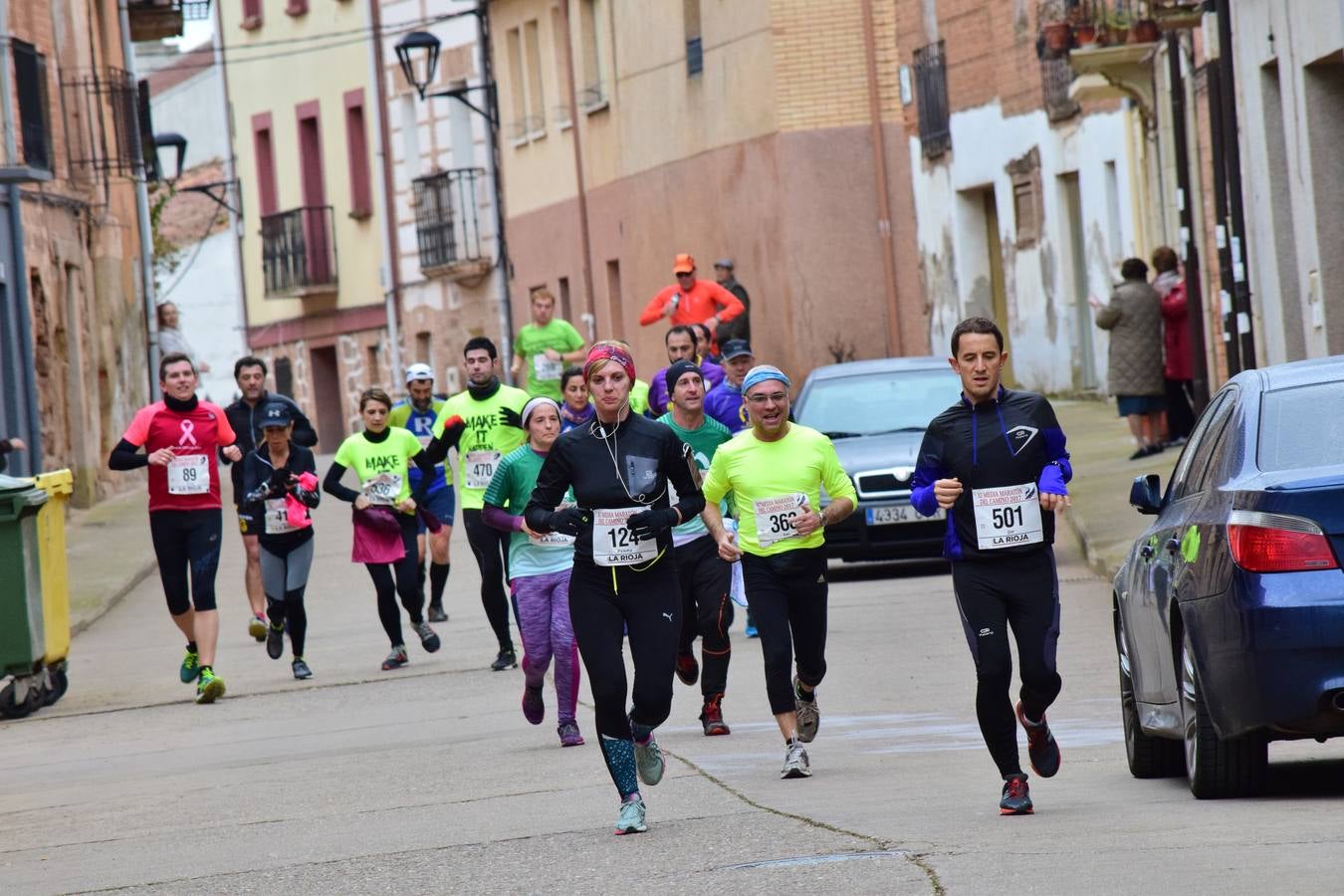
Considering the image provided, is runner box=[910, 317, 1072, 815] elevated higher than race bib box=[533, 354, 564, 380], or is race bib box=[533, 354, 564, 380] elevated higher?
race bib box=[533, 354, 564, 380]

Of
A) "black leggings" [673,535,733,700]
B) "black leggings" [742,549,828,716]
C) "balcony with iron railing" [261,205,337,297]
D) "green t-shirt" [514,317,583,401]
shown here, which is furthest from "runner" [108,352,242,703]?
"balcony with iron railing" [261,205,337,297]

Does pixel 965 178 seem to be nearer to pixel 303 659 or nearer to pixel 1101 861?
pixel 303 659

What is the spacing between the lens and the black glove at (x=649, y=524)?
9578 millimetres

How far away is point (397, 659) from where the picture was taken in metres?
16.8

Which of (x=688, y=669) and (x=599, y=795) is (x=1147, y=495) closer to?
(x=599, y=795)

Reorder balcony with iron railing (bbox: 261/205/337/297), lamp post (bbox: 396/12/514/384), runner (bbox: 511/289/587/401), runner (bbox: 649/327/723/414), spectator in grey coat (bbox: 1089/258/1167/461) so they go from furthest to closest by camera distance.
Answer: balcony with iron railing (bbox: 261/205/337/297) → lamp post (bbox: 396/12/514/384) → spectator in grey coat (bbox: 1089/258/1167/461) → runner (bbox: 511/289/587/401) → runner (bbox: 649/327/723/414)

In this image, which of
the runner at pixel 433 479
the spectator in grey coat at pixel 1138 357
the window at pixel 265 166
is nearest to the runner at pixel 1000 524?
the runner at pixel 433 479

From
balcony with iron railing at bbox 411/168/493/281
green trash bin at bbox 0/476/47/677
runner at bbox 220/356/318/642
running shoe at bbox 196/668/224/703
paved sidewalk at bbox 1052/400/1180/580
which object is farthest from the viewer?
balcony with iron railing at bbox 411/168/493/281

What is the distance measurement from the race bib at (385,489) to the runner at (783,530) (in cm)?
589

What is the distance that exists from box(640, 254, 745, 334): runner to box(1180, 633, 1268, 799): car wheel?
15398mm

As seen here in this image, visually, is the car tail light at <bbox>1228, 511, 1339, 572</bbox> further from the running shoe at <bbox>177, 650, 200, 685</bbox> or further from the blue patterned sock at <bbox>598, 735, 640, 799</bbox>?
the running shoe at <bbox>177, 650, 200, 685</bbox>

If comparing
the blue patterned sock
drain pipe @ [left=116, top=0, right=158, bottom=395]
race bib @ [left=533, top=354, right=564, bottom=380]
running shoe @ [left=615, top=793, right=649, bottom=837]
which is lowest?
running shoe @ [left=615, top=793, right=649, bottom=837]

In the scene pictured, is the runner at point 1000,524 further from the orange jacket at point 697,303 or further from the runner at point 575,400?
the orange jacket at point 697,303

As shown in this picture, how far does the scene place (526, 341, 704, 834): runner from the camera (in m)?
9.57
